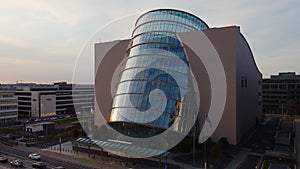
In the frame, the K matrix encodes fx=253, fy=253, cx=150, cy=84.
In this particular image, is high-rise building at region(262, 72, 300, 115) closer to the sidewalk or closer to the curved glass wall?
the curved glass wall

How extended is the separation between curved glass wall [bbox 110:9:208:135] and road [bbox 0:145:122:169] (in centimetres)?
812

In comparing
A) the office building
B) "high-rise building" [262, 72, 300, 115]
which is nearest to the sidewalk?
the office building

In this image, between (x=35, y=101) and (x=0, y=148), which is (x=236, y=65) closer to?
(x=0, y=148)

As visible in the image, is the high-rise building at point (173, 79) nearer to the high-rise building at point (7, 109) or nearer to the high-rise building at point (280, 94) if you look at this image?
the high-rise building at point (7, 109)

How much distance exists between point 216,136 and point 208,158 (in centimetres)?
699

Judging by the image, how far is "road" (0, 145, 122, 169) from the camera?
30.9 metres

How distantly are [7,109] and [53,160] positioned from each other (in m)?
43.5

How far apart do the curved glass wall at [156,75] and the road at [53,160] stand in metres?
8.12

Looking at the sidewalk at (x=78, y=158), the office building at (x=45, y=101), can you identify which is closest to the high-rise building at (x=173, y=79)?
the sidewalk at (x=78, y=158)

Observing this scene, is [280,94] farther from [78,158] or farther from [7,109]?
[7,109]

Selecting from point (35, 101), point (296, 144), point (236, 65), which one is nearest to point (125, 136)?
point (236, 65)

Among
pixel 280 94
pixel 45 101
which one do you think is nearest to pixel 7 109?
pixel 45 101

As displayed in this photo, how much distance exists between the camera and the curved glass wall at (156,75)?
120 ft

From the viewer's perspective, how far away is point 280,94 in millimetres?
95188
